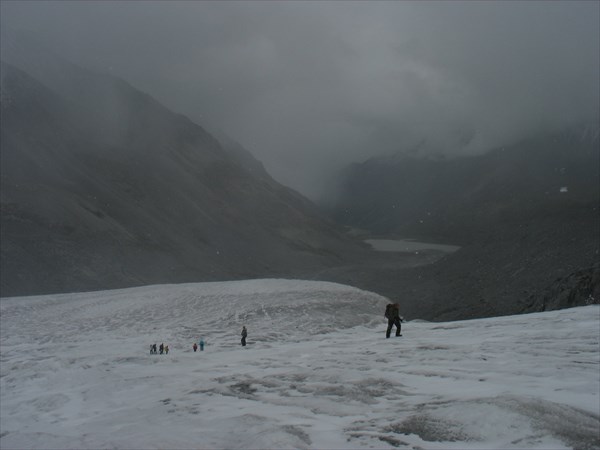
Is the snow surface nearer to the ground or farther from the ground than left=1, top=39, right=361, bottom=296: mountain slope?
nearer to the ground

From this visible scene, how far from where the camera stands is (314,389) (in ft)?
37.7

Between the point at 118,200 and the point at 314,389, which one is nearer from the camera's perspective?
the point at 314,389

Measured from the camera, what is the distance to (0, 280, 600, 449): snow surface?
7.94 m

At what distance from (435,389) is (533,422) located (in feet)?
9.93

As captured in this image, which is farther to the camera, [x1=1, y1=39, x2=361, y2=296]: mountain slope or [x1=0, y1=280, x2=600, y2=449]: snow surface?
[x1=1, y1=39, x2=361, y2=296]: mountain slope

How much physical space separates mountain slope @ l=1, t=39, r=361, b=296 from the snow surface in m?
56.8

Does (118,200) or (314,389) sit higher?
(118,200)

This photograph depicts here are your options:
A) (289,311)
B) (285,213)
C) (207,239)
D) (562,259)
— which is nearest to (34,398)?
(289,311)

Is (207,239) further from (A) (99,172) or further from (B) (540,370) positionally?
(B) (540,370)

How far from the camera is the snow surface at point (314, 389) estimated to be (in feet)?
26.1

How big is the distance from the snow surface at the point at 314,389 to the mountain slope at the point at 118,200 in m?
56.8

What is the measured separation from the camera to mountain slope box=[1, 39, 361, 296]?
86.0m

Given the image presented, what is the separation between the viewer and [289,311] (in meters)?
32.1

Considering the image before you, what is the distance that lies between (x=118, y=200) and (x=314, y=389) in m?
113
